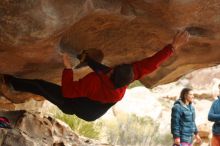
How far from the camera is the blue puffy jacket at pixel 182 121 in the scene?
23.4 ft

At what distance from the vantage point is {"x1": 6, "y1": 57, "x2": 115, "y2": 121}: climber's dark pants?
531 cm

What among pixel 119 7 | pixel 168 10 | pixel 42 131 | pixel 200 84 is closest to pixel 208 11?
pixel 168 10

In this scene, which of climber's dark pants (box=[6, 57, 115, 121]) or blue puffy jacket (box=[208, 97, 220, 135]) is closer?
climber's dark pants (box=[6, 57, 115, 121])

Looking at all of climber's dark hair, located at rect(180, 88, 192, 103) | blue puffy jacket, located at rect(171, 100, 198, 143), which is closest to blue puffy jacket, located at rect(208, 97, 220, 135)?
blue puffy jacket, located at rect(171, 100, 198, 143)

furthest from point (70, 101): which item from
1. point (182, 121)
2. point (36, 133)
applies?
point (182, 121)

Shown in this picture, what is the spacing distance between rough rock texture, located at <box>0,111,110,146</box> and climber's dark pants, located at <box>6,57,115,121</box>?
577mm

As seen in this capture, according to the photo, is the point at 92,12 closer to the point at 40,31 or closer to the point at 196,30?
the point at 40,31

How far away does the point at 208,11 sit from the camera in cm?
506

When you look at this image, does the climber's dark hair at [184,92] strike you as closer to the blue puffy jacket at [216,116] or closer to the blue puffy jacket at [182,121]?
the blue puffy jacket at [182,121]

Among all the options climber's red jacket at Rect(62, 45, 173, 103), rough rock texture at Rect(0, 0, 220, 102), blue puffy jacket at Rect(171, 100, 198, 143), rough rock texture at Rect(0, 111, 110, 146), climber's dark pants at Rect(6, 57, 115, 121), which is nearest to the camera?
rough rock texture at Rect(0, 0, 220, 102)

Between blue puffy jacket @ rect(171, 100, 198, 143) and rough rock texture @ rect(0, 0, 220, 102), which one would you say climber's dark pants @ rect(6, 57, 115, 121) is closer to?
rough rock texture @ rect(0, 0, 220, 102)

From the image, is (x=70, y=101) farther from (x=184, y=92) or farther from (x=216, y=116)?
(x=216, y=116)

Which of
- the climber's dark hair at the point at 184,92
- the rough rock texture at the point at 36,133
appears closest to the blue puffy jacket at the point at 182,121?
the climber's dark hair at the point at 184,92

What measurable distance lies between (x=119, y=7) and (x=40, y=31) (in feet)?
3.10
